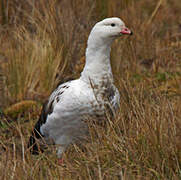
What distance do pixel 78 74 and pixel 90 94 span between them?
1785 mm

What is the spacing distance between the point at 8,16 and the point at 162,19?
2.08 metres

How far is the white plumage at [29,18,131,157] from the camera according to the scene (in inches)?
136

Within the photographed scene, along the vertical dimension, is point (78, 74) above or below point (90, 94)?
below

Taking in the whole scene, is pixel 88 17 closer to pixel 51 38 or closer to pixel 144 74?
pixel 51 38

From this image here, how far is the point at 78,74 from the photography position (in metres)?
5.24

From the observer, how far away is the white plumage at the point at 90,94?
11.3ft

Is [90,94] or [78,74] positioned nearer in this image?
[90,94]

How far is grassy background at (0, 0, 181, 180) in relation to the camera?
2875 mm

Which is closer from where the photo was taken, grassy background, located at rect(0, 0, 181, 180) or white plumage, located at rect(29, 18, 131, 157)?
grassy background, located at rect(0, 0, 181, 180)

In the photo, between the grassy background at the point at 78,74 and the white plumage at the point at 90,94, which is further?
the white plumage at the point at 90,94

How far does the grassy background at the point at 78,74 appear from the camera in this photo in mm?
2875

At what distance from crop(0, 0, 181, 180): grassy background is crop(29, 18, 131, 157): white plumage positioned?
0.42 ft

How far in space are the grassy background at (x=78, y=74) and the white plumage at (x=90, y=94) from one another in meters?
0.13

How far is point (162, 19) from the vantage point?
267 inches
